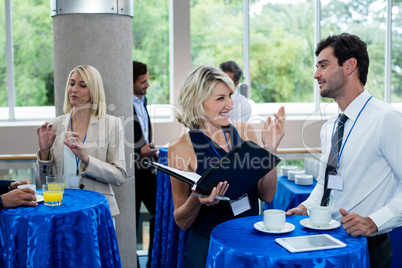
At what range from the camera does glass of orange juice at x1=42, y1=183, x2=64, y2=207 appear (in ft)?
7.92

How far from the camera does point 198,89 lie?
2312mm

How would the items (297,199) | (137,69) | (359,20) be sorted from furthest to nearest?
(359,20), (137,69), (297,199)

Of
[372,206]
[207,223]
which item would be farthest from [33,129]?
[372,206]

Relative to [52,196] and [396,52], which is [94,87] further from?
[396,52]

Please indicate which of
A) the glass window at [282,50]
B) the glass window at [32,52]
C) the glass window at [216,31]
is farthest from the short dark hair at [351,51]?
the glass window at [32,52]

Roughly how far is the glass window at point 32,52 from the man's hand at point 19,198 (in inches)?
172

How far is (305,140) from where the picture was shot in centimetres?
711

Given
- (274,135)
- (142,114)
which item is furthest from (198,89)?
(142,114)

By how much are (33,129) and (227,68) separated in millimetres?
2811

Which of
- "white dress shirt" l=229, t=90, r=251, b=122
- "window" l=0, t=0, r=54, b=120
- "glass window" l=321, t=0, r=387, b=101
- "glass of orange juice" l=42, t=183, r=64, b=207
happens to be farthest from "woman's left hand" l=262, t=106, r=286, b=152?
"glass window" l=321, t=0, r=387, b=101

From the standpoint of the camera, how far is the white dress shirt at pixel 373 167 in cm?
194

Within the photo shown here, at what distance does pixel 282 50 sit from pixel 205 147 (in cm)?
534

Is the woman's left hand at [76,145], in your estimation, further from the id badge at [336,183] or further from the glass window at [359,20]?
the glass window at [359,20]

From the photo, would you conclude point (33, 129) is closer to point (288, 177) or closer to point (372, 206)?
point (288, 177)
